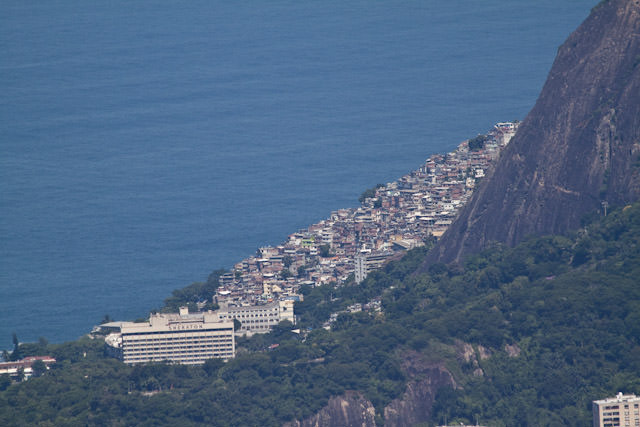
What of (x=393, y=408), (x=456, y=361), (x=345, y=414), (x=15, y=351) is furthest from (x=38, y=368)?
(x=456, y=361)

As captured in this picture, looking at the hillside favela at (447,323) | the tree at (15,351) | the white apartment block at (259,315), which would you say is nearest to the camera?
the hillside favela at (447,323)

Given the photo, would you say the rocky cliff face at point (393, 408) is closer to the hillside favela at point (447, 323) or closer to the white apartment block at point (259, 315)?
the hillside favela at point (447, 323)

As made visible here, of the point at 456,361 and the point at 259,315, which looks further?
the point at 259,315

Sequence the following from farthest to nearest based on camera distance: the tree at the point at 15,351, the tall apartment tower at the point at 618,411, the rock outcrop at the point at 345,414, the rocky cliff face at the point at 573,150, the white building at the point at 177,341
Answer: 1. the tree at the point at 15,351
2. the rocky cliff face at the point at 573,150
3. the white building at the point at 177,341
4. the rock outcrop at the point at 345,414
5. the tall apartment tower at the point at 618,411

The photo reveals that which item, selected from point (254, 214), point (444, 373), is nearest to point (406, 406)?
point (444, 373)

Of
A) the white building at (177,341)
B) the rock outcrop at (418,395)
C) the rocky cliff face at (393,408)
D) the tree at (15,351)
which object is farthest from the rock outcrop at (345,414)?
the tree at (15,351)

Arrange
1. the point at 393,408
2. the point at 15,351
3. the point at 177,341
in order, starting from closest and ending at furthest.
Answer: the point at 393,408
the point at 177,341
the point at 15,351

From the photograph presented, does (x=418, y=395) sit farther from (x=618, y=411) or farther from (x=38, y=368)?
(x=38, y=368)
